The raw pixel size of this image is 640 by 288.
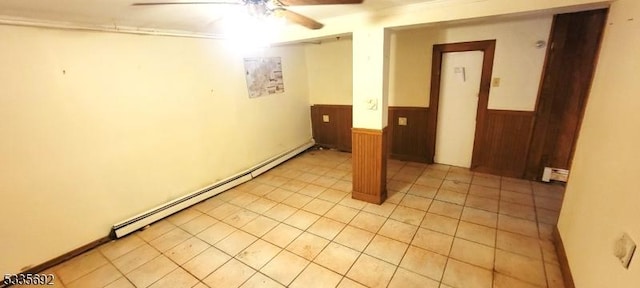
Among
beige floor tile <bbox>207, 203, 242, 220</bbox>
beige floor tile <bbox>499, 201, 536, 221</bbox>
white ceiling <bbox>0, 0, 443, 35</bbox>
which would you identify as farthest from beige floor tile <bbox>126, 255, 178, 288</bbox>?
beige floor tile <bbox>499, 201, 536, 221</bbox>

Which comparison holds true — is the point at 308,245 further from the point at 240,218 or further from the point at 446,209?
the point at 446,209

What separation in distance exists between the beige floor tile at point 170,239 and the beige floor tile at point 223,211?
0.38m

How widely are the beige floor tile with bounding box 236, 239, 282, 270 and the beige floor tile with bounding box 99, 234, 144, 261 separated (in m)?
1.13

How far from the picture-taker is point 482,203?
3008mm

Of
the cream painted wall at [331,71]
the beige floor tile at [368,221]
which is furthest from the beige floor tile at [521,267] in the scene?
the cream painted wall at [331,71]

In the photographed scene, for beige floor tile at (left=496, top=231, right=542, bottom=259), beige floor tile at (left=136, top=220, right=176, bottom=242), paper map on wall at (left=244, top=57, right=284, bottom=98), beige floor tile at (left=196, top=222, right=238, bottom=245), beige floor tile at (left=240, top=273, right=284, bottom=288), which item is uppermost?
paper map on wall at (left=244, top=57, right=284, bottom=98)

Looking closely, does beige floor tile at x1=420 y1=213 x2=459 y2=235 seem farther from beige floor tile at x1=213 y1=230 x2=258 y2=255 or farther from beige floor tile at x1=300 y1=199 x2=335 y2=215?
beige floor tile at x1=213 y1=230 x2=258 y2=255

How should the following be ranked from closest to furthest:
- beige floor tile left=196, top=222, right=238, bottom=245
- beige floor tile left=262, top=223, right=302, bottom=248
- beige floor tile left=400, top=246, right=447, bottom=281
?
1. beige floor tile left=400, top=246, right=447, bottom=281
2. beige floor tile left=262, top=223, right=302, bottom=248
3. beige floor tile left=196, top=222, right=238, bottom=245

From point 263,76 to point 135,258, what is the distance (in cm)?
284

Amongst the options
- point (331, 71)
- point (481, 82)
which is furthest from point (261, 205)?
point (481, 82)

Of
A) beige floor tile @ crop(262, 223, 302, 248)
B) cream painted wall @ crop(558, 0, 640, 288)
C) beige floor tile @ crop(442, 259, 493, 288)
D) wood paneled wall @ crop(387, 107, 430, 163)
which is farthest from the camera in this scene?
wood paneled wall @ crop(387, 107, 430, 163)

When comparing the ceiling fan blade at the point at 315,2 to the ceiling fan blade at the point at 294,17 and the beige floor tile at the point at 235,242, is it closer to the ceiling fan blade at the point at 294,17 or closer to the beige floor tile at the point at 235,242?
the ceiling fan blade at the point at 294,17

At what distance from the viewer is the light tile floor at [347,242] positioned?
81.7 inches

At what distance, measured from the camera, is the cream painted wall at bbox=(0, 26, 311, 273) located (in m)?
2.09
